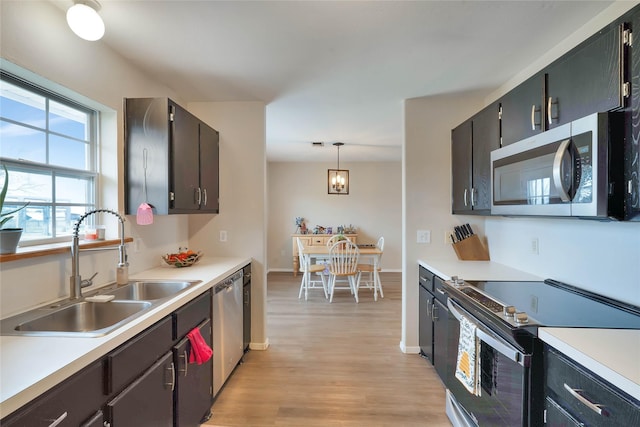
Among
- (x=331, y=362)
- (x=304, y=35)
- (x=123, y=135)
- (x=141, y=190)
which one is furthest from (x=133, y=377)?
(x=304, y=35)

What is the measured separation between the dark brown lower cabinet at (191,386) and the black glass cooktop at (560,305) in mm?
1583

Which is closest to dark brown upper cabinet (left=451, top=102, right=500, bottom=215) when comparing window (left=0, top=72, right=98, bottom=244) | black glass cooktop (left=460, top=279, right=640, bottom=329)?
black glass cooktop (left=460, top=279, right=640, bottom=329)

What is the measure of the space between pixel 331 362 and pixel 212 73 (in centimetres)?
264

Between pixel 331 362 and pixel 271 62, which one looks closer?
pixel 271 62

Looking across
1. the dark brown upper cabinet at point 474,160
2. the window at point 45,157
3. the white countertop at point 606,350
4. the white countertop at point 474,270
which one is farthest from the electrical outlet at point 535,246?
the window at point 45,157

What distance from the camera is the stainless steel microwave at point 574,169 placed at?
1.13 meters

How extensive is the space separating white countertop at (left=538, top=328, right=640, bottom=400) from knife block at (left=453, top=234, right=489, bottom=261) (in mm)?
1536

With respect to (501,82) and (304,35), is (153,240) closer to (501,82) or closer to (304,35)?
(304,35)

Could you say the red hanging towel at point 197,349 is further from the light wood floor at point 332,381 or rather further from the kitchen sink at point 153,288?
the light wood floor at point 332,381

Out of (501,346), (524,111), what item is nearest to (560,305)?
(501,346)

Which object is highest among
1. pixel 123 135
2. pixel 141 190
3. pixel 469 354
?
pixel 123 135

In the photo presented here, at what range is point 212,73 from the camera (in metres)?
2.24

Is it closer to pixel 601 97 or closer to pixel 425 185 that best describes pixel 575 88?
pixel 601 97

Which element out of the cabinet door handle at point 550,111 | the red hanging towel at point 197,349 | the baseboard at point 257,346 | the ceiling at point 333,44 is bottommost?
the baseboard at point 257,346
